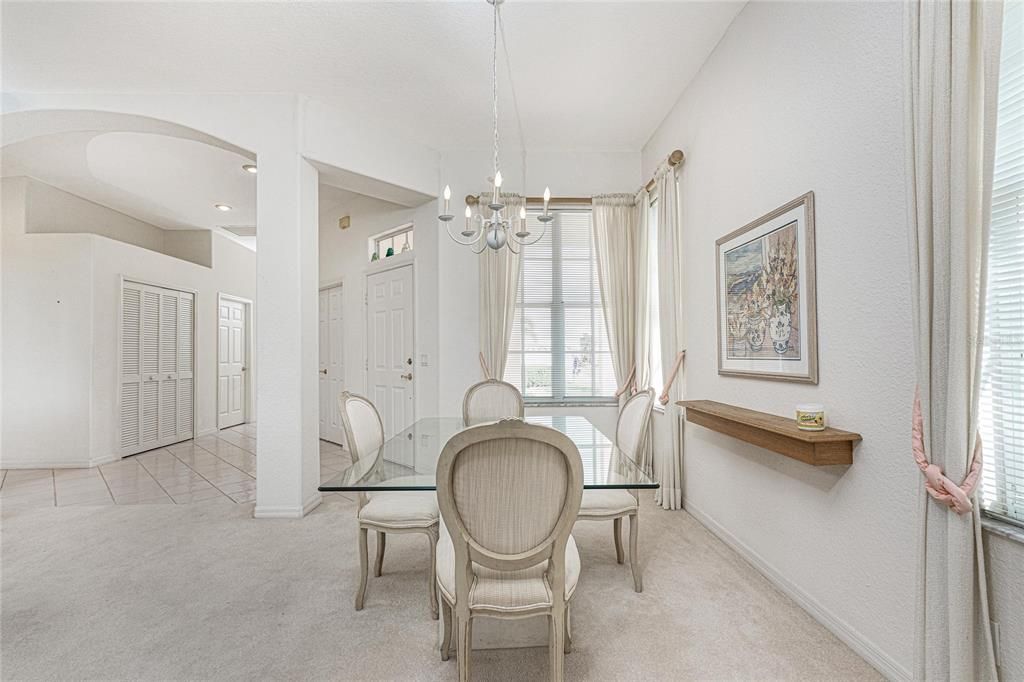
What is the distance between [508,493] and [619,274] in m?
3.30

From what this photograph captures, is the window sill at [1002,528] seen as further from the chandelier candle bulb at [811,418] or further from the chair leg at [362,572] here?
the chair leg at [362,572]

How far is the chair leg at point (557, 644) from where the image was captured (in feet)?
4.72

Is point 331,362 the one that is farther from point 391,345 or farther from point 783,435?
point 783,435

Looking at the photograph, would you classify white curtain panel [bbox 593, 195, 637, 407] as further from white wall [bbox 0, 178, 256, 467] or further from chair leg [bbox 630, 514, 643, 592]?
white wall [bbox 0, 178, 256, 467]

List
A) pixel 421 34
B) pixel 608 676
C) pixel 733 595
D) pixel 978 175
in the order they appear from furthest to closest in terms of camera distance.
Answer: pixel 421 34, pixel 733 595, pixel 608 676, pixel 978 175

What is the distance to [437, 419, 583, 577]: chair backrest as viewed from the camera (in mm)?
1350

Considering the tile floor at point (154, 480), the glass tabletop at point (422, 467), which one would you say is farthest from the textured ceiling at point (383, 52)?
the tile floor at point (154, 480)

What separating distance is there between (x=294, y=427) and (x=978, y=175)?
3783mm

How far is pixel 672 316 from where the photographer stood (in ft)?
11.8

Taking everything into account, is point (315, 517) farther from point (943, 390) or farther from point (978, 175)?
point (978, 175)

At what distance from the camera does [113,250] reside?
5.25 metres

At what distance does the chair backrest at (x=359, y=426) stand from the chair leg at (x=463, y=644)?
995 mm

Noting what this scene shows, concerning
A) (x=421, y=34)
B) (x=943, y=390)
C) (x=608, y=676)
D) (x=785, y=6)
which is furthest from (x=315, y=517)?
(x=785, y=6)

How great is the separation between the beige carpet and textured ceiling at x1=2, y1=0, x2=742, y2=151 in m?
3.07
